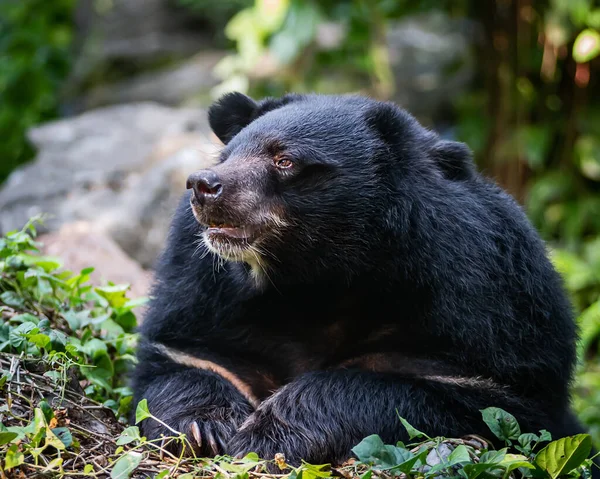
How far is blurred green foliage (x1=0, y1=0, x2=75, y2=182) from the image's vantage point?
40.3 feet

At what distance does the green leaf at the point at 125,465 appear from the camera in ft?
9.02

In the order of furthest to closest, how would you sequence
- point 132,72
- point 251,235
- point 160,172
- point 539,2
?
point 132,72 < point 539,2 < point 160,172 < point 251,235

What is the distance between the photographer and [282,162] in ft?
11.6

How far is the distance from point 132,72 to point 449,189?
38.5ft

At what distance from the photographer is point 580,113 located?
9188mm

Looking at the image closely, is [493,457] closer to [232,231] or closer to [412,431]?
[412,431]

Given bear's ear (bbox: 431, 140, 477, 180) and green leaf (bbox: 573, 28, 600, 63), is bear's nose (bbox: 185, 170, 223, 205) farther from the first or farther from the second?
green leaf (bbox: 573, 28, 600, 63)

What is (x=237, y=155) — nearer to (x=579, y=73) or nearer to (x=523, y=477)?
(x=523, y=477)

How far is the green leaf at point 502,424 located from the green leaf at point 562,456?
0.70ft

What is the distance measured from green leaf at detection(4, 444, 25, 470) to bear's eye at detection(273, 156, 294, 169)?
1.58 metres

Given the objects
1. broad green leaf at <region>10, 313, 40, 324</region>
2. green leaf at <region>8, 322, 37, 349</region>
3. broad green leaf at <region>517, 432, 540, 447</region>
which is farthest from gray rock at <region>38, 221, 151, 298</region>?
broad green leaf at <region>517, 432, 540, 447</region>

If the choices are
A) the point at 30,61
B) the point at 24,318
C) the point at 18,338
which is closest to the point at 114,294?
the point at 24,318

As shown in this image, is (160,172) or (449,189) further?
(160,172)

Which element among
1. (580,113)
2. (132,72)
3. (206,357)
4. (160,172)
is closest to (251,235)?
(206,357)
